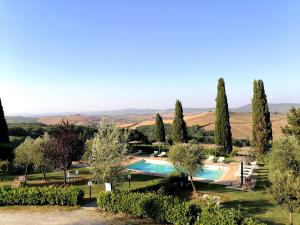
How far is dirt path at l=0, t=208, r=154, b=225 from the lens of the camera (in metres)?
15.3

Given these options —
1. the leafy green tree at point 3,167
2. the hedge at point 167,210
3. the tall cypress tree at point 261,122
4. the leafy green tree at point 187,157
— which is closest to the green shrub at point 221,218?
the hedge at point 167,210

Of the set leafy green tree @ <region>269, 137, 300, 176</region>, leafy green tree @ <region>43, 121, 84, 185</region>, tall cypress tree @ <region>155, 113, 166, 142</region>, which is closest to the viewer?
leafy green tree @ <region>269, 137, 300, 176</region>

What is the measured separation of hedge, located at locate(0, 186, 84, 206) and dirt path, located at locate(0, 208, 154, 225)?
2.47 ft

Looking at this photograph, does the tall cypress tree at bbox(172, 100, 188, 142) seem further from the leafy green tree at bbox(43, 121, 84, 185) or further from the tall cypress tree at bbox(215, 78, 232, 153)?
the leafy green tree at bbox(43, 121, 84, 185)

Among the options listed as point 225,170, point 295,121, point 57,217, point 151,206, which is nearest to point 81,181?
point 57,217

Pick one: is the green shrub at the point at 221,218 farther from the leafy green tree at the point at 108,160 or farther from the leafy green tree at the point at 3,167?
the leafy green tree at the point at 3,167

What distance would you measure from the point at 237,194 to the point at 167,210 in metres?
8.40

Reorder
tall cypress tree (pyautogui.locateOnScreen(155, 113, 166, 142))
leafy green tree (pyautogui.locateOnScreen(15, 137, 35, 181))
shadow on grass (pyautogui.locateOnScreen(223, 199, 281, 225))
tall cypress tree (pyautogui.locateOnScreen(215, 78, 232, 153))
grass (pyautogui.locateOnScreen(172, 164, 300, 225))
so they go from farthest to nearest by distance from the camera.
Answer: tall cypress tree (pyautogui.locateOnScreen(155, 113, 166, 142)), tall cypress tree (pyautogui.locateOnScreen(215, 78, 232, 153)), leafy green tree (pyautogui.locateOnScreen(15, 137, 35, 181)), shadow on grass (pyautogui.locateOnScreen(223, 199, 281, 225)), grass (pyautogui.locateOnScreen(172, 164, 300, 225))

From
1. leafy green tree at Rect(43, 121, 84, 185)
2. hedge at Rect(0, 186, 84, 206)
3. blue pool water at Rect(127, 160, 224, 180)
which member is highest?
leafy green tree at Rect(43, 121, 84, 185)

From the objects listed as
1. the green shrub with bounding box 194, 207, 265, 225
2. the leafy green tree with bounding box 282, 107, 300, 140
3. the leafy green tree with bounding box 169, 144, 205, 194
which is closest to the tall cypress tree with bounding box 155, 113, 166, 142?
the leafy green tree with bounding box 282, 107, 300, 140

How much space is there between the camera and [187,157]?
2034 cm

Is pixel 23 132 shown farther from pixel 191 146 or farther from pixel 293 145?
pixel 293 145

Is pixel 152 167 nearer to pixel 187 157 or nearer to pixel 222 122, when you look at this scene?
pixel 222 122

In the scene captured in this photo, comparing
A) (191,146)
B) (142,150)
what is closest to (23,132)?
(142,150)
